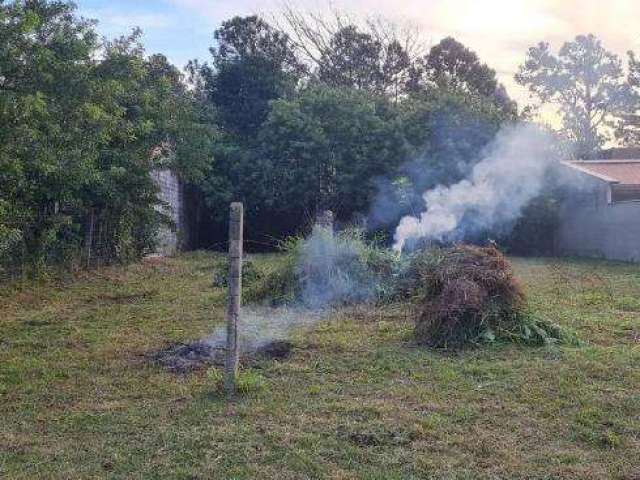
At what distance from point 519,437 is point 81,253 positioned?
10100 mm

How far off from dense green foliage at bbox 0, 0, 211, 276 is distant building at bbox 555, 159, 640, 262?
10229 mm

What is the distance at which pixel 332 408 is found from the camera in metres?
4.56

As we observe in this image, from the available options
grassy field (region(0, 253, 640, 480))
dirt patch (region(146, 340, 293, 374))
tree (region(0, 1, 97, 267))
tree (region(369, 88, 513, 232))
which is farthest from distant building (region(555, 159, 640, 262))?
tree (region(0, 1, 97, 267))

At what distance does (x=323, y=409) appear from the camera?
4543 mm

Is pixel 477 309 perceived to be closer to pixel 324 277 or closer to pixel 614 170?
pixel 324 277

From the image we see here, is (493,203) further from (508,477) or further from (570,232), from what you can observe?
(508,477)

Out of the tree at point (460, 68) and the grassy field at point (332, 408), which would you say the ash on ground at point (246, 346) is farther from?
the tree at point (460, 68)

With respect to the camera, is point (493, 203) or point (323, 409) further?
point (493, 203)

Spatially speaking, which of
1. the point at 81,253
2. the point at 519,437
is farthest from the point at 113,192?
the point at 519,437

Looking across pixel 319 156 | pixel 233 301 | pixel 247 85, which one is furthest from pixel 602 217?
pixel 233 301

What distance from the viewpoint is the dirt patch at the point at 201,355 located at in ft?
18.7

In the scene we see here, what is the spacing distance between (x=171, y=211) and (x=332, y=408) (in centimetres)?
1353

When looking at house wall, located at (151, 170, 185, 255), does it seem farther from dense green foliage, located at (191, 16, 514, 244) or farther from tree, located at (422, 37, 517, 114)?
tree, located at (422, 37, 517, 114)

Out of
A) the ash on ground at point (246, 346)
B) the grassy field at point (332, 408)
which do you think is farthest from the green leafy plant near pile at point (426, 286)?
the ash on ground at point (246, 346)
